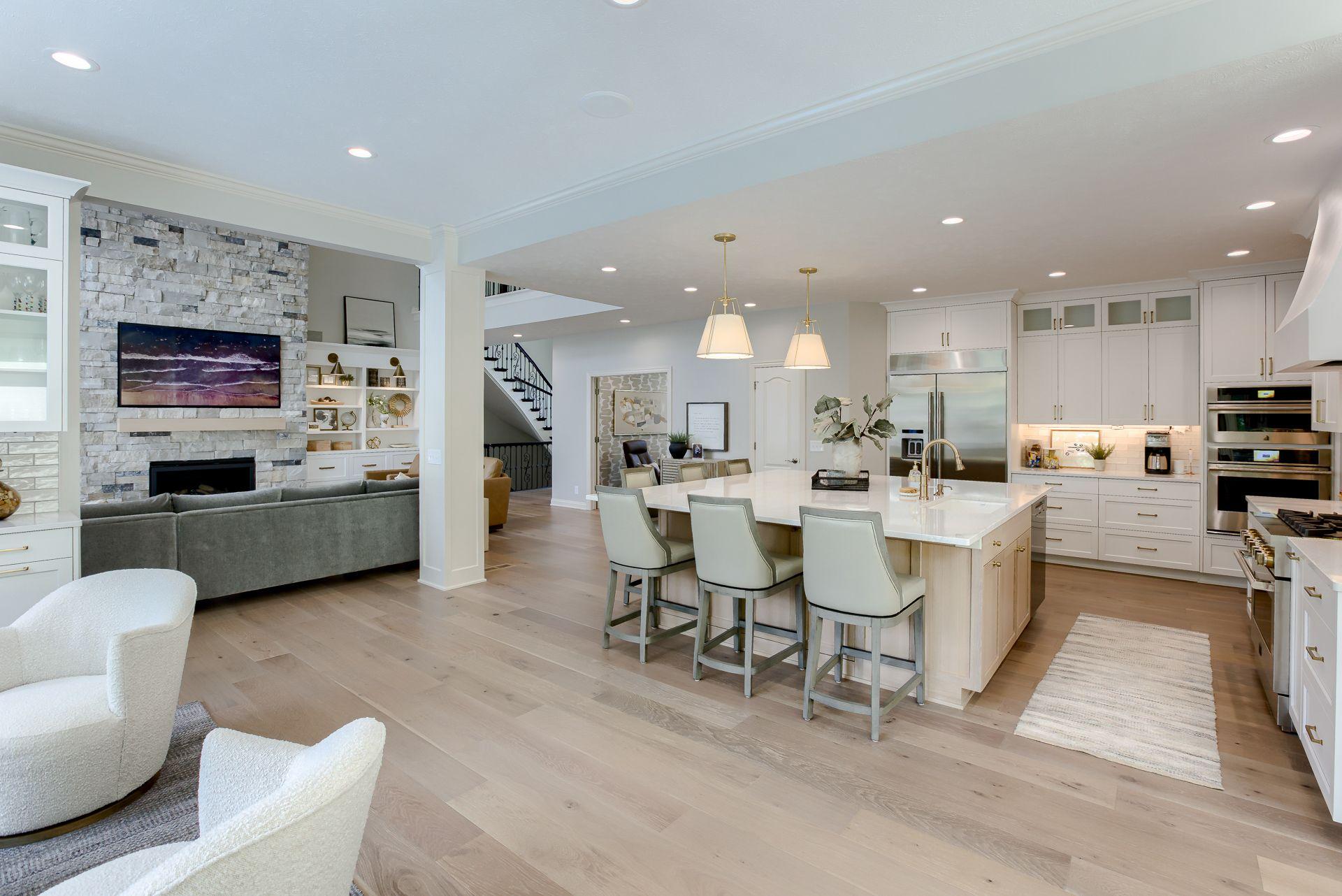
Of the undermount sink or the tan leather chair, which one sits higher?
the undermount sink

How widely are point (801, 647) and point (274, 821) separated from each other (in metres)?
3.00

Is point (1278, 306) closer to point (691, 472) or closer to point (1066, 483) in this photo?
point (1066, 483)

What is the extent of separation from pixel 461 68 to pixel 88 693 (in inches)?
108

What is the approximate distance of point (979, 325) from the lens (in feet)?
20.7

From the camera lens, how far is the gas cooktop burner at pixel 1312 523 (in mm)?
2775

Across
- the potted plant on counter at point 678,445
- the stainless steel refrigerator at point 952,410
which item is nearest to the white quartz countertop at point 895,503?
the stainless steel refrigerator at point 952,410

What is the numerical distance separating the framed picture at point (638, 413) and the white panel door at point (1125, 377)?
5939mm

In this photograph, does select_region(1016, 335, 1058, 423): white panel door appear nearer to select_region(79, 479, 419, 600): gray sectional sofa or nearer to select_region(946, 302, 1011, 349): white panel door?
select_region(946, 302, 1011, 349): white panel door

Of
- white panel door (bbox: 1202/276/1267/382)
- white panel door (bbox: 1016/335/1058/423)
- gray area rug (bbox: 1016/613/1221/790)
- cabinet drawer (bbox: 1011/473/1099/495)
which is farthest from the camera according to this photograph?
white panel door (bbox: 1016/335/1058/423)

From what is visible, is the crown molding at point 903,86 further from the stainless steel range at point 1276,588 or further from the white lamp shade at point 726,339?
the stainless steel range at point 1276,588

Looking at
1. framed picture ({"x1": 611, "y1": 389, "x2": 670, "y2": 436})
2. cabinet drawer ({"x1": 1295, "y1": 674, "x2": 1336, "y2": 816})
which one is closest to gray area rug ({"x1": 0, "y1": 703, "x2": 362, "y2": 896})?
cabinet drawer ({"x1": 1295, "y1": 674, "x2": 1336, "y2": 816})

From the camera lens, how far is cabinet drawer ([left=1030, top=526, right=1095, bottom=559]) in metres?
5.88

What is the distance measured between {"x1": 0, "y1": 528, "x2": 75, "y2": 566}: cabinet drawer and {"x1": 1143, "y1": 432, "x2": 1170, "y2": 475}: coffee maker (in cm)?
760

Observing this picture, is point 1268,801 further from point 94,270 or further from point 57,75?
point 94,270
